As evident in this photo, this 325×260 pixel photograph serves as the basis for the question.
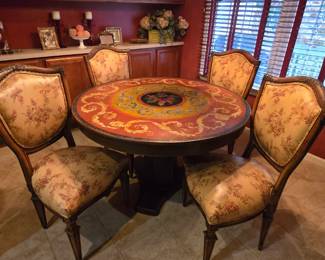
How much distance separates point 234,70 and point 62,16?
2.00 metres

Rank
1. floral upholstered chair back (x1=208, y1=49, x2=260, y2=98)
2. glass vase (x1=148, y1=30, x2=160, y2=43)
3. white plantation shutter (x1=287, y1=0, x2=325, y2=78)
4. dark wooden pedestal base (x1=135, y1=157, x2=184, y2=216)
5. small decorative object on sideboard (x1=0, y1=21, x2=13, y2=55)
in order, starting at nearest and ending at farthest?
1. dark wooden pedestal base (x1=135, y1=157, x2=184, y2=216)
2. floral upholstered chair back (x1=208, y1=49, x2=260, y2=98)
3. white plantation shutter (x1=287, y1=0, x2=325, y2=78)
4. small decorative object on sideboard (x1=0, y1=21, x2=13, y2=55)
5. glass vase (x1=148, y1=30, x2=160, y2=43)

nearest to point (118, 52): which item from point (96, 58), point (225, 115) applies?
point (96, 58)

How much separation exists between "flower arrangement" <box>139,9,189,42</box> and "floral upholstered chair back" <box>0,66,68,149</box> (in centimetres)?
190

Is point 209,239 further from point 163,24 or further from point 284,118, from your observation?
point 163,24

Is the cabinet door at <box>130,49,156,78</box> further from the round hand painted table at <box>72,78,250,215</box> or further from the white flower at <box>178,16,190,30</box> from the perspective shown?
the round hand painted table at <box>72,78,250,215</box>

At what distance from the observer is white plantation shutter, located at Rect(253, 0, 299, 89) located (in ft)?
7.38

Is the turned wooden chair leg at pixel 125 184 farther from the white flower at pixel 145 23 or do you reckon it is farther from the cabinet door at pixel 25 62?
the white flower at pixel 145 23

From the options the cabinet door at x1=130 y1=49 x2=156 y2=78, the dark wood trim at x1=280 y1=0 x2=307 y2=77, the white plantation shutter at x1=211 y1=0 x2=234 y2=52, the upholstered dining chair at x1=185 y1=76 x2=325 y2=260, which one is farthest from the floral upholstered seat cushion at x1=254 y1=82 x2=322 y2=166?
the cabinet door at x1=130 y1=49 x2=156 y2=78

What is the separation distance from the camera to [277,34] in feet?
7.82

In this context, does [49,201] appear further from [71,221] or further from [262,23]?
[262,23]

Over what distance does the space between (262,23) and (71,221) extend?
2.54 metres

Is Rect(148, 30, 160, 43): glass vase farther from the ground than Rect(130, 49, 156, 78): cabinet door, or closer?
farther from the ground

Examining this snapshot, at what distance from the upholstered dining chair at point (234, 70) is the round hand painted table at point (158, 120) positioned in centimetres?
32

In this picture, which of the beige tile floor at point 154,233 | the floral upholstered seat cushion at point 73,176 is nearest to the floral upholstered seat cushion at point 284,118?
the beige tile floor at point 154,233
